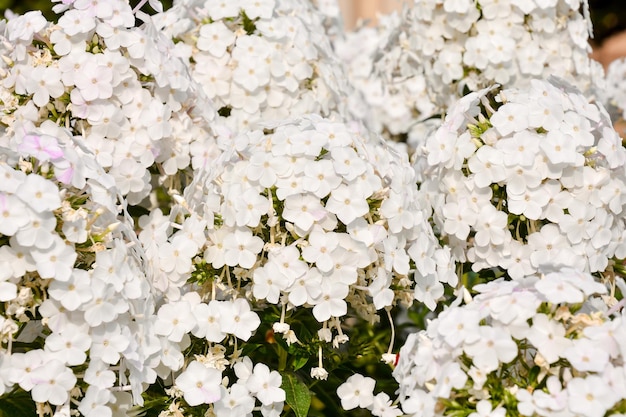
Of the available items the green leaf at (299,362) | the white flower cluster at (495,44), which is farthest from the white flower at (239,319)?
the white flower cluster at (495,44)

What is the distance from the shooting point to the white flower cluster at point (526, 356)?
1290mm

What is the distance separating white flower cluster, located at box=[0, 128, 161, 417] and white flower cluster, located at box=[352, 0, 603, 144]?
847 mm

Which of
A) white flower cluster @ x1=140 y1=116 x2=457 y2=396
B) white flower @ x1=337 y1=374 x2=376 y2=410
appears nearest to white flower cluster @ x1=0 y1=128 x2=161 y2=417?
white flower cluster @ x1=140 y1=116 x2=457 y2=396

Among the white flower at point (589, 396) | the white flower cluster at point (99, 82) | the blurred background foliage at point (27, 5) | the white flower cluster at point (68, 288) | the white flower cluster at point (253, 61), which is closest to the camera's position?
the white flower at point (589, 396)

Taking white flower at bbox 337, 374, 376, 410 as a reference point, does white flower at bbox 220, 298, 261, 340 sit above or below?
above

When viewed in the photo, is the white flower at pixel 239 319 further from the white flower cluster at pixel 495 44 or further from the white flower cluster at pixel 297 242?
the white flower cluster at pixel 495 44

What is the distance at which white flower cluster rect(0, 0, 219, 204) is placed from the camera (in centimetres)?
177

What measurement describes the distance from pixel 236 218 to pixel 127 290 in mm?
228

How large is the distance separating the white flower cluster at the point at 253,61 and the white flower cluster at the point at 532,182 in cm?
41

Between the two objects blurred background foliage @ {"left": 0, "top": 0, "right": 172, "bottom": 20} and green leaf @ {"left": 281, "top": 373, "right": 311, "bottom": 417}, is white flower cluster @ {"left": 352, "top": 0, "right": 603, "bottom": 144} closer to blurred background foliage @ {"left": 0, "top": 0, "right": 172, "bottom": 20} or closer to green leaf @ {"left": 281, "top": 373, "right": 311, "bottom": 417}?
green leaf @ {"left": 281, "top": 373, "right": 311, "bottom": 417}

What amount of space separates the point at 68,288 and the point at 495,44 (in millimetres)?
1196

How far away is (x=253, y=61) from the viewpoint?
6.73 feet

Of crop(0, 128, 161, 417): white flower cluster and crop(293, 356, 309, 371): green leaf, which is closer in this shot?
crop(0, 128, 161, 417): white flower cluster

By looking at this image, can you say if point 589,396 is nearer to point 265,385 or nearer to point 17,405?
point 265,385
